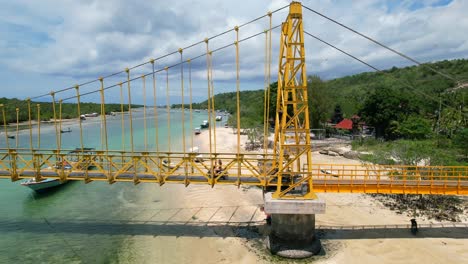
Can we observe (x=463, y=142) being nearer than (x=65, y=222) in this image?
No

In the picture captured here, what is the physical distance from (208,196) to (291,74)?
540 inches

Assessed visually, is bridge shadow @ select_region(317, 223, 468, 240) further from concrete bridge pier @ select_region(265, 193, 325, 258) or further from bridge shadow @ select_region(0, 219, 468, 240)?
concrete bridge pier @ select_region(265, 193, 325, 258)

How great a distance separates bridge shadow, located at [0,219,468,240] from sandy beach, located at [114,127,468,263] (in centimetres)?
5

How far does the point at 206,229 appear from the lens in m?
19.4

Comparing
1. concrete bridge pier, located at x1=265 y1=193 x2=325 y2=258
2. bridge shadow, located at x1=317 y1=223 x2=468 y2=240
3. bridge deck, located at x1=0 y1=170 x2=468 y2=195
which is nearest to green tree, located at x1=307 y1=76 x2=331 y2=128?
bridge shadow, located at x1=317 y1=223 x2=468 y2=240

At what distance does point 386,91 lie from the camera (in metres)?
50.4

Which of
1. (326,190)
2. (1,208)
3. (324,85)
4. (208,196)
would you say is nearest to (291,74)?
(326,190)

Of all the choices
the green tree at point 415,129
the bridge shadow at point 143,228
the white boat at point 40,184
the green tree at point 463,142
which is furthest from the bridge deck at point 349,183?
the green tree at point 415,129

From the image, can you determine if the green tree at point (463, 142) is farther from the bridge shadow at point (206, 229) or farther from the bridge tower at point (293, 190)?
the bridge tower at point (293, 190)

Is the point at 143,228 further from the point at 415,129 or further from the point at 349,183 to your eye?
the point at 415,129

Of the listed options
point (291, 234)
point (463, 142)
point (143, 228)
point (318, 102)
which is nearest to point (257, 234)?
point (291, 234)

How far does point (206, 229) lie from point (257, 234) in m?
3.32

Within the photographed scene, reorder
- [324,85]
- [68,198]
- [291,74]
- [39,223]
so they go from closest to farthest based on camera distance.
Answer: [291,74], [39,223], [68,198], [324,85]

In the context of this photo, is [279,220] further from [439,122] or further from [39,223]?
[439,122]
